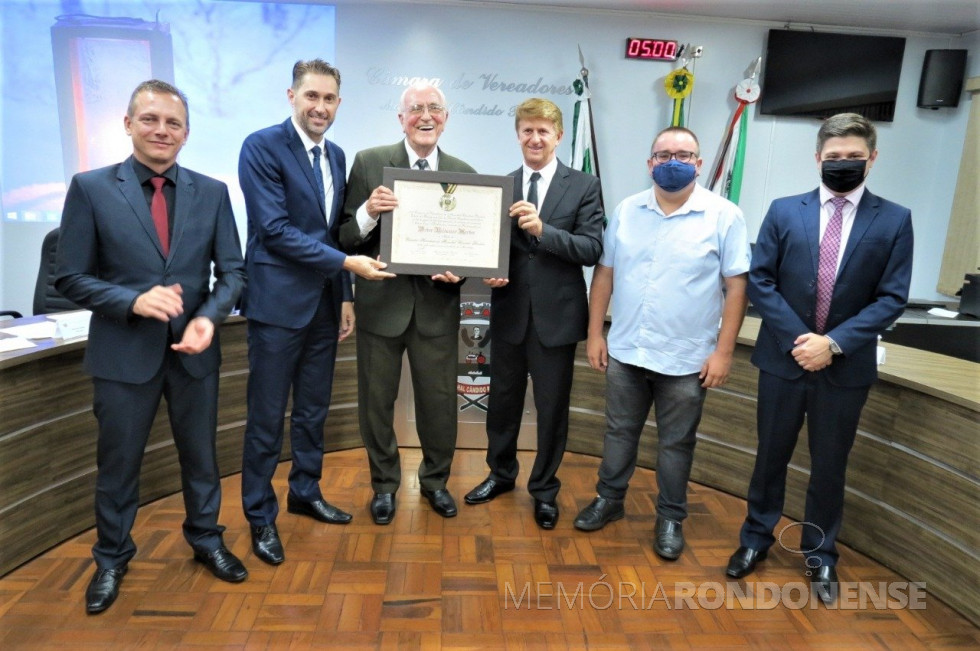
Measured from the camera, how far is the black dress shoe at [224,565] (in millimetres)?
2098

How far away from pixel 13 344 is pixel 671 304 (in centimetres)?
225

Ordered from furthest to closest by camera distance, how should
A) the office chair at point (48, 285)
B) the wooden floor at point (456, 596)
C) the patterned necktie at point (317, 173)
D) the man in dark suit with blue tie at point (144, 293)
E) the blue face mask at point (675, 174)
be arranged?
the office chair at point (48, 285)
the patterned necktie at point (317, 173)
the blue face mask at point (675, 174)
the wooden floor at point (456, 596)
the man in dark suit with blue tie at point (144, 293)

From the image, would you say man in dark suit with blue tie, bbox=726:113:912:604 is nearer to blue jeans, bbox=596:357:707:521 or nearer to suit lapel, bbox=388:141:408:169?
blue jeans, bbox=596:357:707:521

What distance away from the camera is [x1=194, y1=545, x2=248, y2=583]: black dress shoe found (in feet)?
6.88

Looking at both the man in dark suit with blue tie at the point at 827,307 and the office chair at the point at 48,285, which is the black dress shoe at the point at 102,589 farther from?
the man in dark suit with blue tie at the point at 827,307

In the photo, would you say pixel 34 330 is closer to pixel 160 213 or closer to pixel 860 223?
pixel 160 213

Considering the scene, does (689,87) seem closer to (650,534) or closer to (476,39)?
(476,39)

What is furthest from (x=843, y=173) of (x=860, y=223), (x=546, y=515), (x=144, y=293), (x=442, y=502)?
(x=144, y=293)

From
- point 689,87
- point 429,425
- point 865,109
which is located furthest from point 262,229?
point 865,109

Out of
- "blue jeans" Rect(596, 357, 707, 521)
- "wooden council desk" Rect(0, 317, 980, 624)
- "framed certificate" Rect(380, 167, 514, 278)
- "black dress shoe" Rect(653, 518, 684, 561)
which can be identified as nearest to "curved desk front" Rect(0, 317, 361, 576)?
"wooden council desk" Rect(0, 317, 980, 624)

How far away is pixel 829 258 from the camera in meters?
2.00

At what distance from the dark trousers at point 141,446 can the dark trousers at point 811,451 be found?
1829 mm

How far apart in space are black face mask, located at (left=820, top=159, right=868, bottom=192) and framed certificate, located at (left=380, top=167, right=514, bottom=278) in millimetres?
993

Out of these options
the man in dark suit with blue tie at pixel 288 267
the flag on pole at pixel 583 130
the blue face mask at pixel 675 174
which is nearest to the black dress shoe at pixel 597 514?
the man in dark suit with blue tie at pixel 288 267
